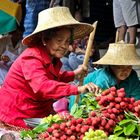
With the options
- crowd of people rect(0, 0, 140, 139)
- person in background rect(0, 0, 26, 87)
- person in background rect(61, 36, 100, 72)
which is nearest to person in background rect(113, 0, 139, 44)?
person in background rect(61, 36, 100, 72)

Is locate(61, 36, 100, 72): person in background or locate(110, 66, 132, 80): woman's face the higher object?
locate(110, 66, 132, 80): woman's face

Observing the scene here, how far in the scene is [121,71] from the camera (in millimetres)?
4414

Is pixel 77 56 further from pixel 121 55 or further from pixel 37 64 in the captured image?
pixel 37 64

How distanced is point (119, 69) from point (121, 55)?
5.5 inches

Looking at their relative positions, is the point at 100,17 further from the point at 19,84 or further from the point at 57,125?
the point at 57,125

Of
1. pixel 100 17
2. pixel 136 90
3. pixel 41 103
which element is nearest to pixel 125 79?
pixel 136 90

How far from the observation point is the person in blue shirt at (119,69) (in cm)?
432

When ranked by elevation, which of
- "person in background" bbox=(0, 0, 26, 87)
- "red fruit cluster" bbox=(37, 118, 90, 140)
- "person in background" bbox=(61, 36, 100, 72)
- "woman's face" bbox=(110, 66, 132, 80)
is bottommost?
"person in background" bbox=(61, 36, 100, 72)

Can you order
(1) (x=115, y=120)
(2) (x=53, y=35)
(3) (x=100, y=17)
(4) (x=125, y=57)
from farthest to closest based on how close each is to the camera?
(3) (x=100, y=17), (4) (x=125, y=57), (2) (x=53, y=35), (1) (x=115, y=120)

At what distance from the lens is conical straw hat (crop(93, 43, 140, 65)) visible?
4.32 metres

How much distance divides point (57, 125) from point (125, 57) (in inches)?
65.6

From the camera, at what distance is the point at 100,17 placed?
838 centimetres

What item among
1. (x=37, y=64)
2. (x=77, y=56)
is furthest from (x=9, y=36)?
(x=37, y=64)

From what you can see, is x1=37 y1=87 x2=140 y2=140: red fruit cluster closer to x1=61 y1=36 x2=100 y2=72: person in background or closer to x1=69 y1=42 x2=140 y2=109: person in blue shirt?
x1=69 y1=42 x2=140 y2=109: person in blue shirt
